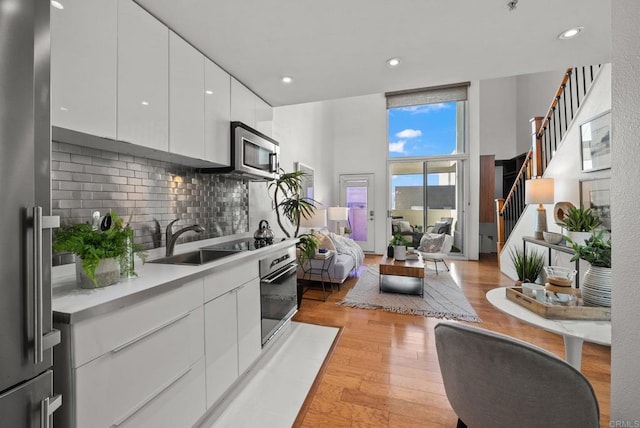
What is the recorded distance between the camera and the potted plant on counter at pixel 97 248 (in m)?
1.07

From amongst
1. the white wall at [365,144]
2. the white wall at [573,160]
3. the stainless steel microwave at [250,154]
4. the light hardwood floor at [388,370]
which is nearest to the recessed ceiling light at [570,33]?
the white wall at [573,160]

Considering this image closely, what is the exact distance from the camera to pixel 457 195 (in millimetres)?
6191

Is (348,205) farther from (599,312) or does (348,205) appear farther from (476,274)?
(599,312)

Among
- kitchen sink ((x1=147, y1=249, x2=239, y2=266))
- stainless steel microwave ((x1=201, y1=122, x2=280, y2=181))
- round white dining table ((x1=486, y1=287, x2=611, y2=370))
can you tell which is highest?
stainless steel microwave ((x1=201, y1=122, x2=280, y2=181))

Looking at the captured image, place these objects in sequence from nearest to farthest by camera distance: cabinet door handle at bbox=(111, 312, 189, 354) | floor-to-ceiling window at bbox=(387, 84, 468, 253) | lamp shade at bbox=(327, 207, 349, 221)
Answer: cabinet door handle at bbox=(111, 312, 189, 354) < lamp shade at bbox=(327, 207, 349, 221) < floor-to-ceiling window at bbox=(387, 84, 468, 253)

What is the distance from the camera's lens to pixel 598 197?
2.70 m

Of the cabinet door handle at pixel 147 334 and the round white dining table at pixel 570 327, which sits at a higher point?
the round white dining table at pixel 570 327

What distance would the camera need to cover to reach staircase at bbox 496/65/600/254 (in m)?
3.17

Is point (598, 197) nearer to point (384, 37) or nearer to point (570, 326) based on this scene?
point (570, 326)

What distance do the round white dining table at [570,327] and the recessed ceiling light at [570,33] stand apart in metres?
1.87

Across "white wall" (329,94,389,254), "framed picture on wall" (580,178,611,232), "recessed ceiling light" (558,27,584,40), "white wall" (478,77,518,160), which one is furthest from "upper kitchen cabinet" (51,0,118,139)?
"white wall" (478,77,518,160)

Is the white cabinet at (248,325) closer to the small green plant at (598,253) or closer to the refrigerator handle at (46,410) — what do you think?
the refrigerator handle at (46,410)

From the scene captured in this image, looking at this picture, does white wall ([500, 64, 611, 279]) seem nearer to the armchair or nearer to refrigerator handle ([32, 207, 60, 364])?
the armchair

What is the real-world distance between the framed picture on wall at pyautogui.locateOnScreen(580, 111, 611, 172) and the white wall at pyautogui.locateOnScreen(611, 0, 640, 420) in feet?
8.69
